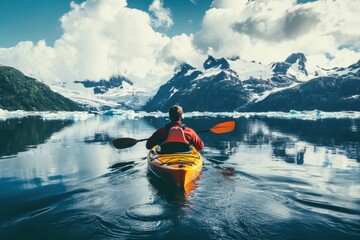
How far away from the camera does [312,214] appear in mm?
8656

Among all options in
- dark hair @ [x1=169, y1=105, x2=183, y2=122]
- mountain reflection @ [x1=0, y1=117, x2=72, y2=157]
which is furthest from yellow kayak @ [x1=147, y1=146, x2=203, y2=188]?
mountain reflection @ [x1=0, y1=117, x2=72, y2=157]

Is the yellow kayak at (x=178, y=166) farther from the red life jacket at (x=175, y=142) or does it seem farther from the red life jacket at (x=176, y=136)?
the red life jacket at (x=176, y=136)

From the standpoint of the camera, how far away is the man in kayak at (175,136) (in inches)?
477

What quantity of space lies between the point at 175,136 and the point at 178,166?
1.77 metres

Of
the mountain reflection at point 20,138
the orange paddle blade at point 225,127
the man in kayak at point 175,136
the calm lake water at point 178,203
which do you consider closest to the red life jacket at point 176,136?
the man in kayak at point 175,136

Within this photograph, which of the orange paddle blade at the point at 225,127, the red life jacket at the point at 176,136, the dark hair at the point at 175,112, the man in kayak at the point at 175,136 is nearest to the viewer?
the dark hair at the point at 175,112

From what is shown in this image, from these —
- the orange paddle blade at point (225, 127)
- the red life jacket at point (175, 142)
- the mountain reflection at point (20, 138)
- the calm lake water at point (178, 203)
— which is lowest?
the calm lake water at point (178, 203)

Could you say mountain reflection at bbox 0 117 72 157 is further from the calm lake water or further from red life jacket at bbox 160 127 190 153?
red life jacket at bbox 160 127 190 153

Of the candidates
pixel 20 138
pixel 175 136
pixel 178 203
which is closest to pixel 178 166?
pixel 175 136

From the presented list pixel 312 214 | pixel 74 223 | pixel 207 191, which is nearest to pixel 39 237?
pixel 74 223

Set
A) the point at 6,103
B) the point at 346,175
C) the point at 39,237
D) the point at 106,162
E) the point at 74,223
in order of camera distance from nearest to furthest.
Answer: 1. the point at 39,237
2. the point at 74,223
3. the point at 346,175
4. the point at 106,162
5. the point at 6,103

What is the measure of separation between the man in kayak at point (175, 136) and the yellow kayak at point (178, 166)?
1.09 feet

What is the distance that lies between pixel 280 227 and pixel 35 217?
6576 millimetres

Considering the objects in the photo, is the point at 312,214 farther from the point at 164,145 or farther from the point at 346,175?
the point at 346,175
